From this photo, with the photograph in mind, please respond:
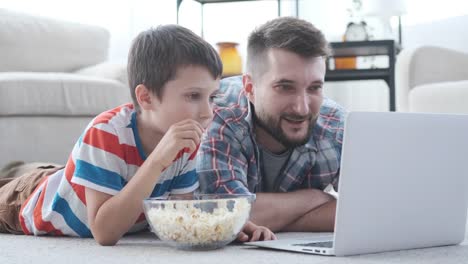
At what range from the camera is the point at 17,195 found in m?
1.83

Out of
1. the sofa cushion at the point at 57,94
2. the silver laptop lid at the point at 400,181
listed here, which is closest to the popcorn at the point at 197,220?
the silver laptop lid at the point at 400,181

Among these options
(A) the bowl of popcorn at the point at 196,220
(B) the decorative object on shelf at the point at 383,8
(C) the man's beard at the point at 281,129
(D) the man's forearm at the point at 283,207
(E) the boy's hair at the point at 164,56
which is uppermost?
(B) the decorative object on shelf at the point at 383,8

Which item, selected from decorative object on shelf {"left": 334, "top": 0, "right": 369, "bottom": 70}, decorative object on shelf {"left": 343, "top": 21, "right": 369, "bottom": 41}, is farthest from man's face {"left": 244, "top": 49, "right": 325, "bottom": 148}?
decorative object on shelf {"left": 343, "top": 21, "right": 369, "bottom": 41}

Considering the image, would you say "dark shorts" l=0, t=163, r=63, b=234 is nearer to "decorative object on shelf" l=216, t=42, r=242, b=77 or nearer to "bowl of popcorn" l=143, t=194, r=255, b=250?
"bowl of popcorn" l=143, t=194, r=255, b=250

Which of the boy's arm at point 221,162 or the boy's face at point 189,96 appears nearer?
the boy's face at point 189,96

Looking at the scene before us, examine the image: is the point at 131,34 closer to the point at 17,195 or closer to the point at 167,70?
the point at 17,195

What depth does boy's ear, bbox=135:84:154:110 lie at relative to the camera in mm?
1529

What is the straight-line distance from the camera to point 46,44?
3449 millimetres

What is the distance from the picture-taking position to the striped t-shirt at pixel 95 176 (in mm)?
1483

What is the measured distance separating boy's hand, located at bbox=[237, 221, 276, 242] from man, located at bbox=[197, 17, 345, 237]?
0.41ft

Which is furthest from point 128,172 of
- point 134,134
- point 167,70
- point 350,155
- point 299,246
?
point 350,155

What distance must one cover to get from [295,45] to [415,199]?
0.53m

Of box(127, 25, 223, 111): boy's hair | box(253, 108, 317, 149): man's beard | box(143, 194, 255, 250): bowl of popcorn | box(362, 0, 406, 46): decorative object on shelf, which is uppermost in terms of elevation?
box(362, 0, 406, 46): decorative object on shelf

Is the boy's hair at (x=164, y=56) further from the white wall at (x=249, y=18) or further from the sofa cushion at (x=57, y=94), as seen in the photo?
the white wall at (x=249, y=18)
